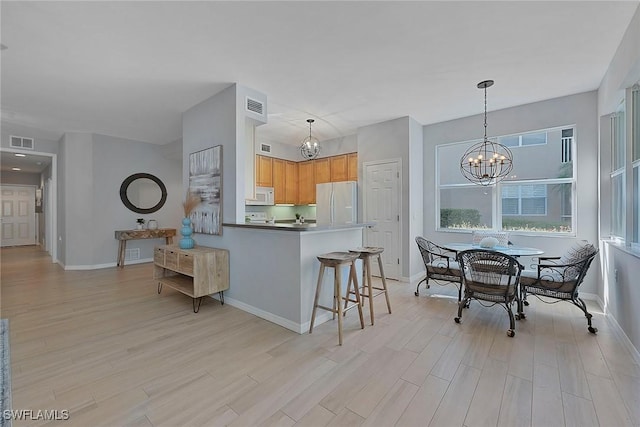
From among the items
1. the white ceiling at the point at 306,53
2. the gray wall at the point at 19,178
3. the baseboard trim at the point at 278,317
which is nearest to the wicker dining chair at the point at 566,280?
the white ceiling at the point at 306,53

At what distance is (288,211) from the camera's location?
7.06 m

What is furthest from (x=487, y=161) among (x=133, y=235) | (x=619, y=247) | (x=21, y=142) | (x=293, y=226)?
(x=21, y=142)

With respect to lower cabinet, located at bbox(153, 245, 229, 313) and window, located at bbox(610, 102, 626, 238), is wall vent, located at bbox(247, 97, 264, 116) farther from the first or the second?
window, located at bbox(610, 102, 626, 238)

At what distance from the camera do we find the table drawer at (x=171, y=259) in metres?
3.51

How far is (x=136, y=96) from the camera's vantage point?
3.81m

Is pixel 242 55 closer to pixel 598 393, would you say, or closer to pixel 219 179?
pixel 219 179

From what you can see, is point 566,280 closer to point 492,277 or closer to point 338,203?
point 492,277

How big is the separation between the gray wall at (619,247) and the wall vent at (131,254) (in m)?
7.97

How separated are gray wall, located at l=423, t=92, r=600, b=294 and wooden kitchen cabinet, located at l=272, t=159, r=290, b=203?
364 cm

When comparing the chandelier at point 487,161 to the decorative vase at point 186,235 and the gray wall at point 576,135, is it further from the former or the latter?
the decorative vase at point 186,235

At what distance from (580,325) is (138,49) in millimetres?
5253

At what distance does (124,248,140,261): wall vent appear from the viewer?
20.4 ft

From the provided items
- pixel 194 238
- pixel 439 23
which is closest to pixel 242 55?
pixel 439 23

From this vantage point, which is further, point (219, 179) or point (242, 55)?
point (219, 179)
